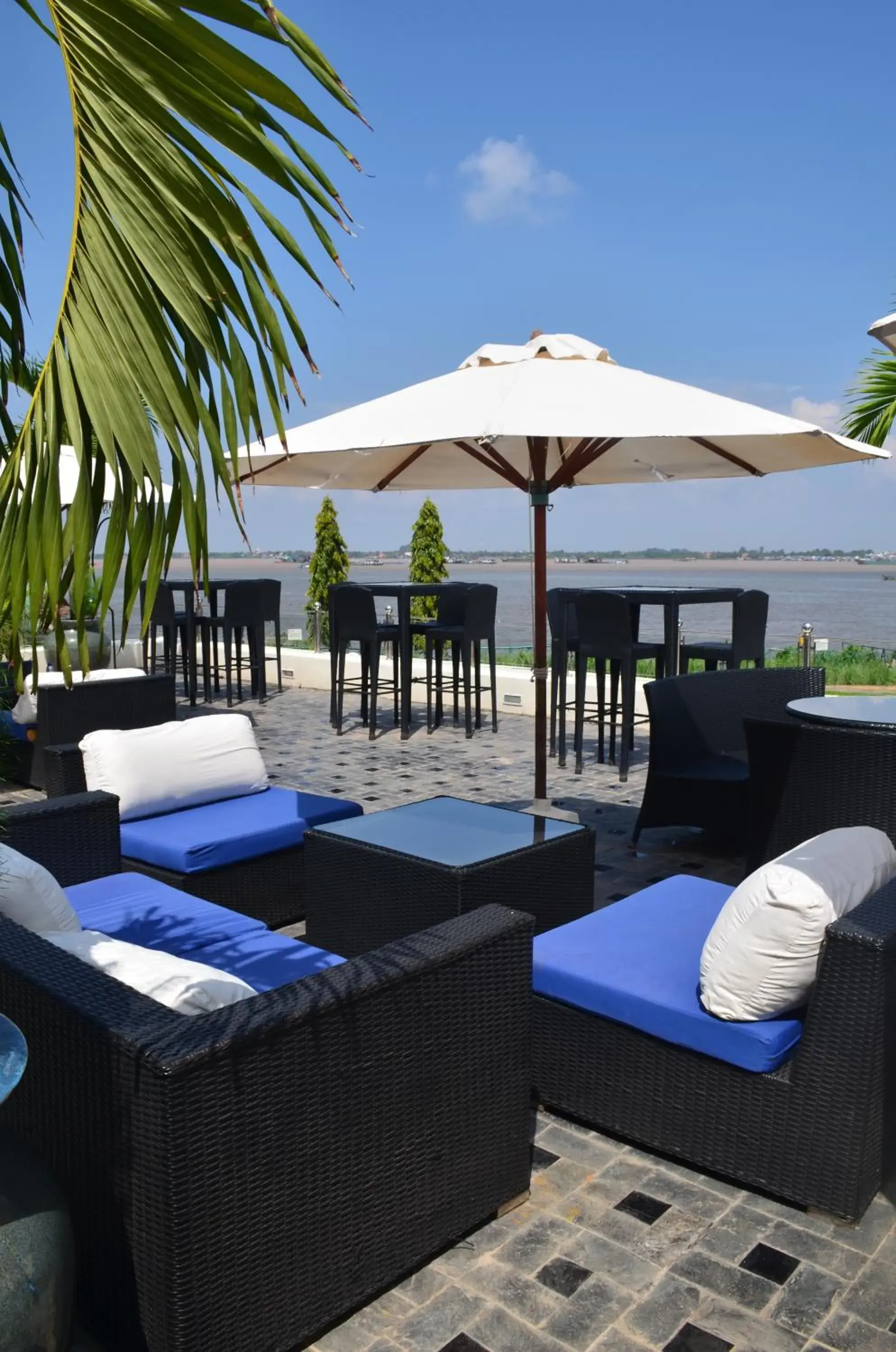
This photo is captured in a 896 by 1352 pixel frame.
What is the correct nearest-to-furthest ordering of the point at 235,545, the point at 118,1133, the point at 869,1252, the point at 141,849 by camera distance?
the point at 235,545 → the point at 118,1133 → the point at 869,1252 → the point at 141,849

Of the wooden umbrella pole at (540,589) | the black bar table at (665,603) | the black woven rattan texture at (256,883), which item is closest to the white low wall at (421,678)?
the black bar table at (665,603)

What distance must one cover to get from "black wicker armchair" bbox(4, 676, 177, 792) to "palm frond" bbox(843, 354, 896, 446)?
545 centimetres

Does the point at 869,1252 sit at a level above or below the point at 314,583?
below

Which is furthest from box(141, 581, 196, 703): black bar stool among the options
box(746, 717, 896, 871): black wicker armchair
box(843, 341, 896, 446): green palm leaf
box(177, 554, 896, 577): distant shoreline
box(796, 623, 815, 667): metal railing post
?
box(177, 554, 896, 577): distant shoreline

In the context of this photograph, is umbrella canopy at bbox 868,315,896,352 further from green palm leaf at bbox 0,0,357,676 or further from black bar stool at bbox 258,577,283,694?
black bar stool at bbox 258,577,283,694

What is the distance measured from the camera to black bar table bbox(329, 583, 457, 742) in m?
8.55

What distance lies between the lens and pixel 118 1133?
67.4 inches

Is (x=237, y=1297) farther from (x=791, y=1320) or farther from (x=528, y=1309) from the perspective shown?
(x=791, y=1320)

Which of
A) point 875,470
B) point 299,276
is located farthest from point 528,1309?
point 875,470

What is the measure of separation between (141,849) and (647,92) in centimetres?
928

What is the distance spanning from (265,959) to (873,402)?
22.8 ft

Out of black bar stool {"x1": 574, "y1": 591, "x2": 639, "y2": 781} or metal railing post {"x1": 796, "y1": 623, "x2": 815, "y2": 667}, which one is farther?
metal railing post {"x1": 796, "y1": 623, "x2": 815, "y2": 667}

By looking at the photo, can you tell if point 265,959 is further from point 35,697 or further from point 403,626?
point 403,626

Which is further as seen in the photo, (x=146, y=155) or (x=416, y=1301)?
(x=416, y=1301)
